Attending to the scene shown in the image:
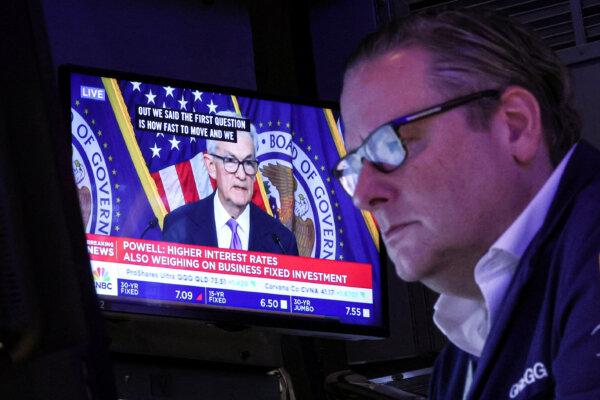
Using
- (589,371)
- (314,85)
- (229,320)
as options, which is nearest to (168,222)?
(229,320)

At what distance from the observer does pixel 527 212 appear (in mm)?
1226

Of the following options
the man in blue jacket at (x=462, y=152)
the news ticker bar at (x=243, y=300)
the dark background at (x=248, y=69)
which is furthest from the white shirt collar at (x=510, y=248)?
the news ticker bar at (x=243, y=300)

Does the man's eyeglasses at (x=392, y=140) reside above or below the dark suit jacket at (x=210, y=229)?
below

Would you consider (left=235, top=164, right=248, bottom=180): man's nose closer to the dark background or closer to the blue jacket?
the dark background

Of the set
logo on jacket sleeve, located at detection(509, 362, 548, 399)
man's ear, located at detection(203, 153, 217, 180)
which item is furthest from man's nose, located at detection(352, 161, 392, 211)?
man's ear, located at detection(203, 153, 217, 180)

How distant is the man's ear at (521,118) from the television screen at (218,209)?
0.85 m

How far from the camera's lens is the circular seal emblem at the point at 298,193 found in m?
2.14

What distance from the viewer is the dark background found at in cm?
193

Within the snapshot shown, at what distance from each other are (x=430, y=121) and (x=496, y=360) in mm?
362

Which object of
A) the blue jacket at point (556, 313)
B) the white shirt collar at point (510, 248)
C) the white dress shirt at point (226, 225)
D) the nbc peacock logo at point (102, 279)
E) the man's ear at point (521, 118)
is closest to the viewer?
the blue jacket at point (556, 313)

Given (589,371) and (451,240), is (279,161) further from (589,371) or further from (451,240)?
(589,371)

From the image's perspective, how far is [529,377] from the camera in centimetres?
103

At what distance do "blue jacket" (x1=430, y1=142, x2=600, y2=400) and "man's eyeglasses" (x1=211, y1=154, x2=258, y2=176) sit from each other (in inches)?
39.7

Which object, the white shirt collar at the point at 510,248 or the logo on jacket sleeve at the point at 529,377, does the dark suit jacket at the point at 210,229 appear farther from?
the logo on jacket sleeve at the point at 529,377
